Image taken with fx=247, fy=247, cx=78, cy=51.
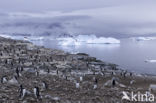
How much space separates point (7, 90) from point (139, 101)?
8.33 m

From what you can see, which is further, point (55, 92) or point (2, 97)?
point (55, 92)

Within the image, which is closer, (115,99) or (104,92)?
(115,99)

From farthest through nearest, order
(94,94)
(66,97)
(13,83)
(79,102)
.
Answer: (13,83), (94,94), (66,97), (79,102)

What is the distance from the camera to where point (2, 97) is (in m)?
13.7

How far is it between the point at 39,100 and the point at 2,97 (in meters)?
2.07

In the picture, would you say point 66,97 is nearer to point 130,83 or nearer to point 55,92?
point 55,92

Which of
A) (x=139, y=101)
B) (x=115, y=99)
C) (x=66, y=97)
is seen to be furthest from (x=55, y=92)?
(x=139, y=101)

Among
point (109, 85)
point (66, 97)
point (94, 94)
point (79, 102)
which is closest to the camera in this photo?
point (79, 102)

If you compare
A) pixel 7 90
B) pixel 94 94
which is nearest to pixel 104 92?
pixel 94 94

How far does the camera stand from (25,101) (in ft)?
42.9

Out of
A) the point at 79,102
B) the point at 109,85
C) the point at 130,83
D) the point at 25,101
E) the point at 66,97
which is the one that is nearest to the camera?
the point at 25,101

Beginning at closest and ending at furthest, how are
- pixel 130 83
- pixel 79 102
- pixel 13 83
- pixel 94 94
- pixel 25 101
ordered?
pixel 25 101 < pixel 79 102 < pixel 94 94 < pixel 13 83 < pixel 130 83

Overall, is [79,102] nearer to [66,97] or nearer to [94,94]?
[66,97]

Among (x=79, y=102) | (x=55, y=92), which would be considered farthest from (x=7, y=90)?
(x=79, y=102)
